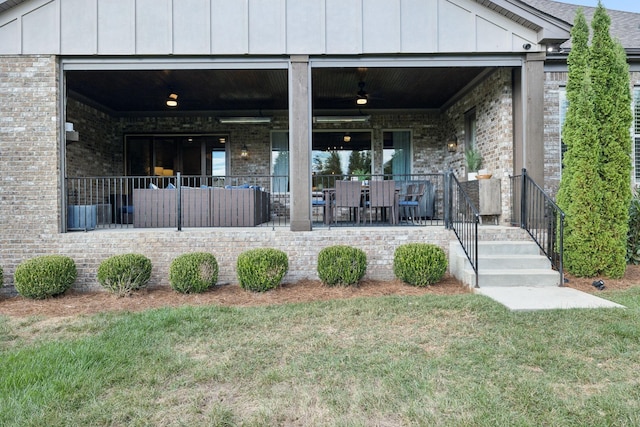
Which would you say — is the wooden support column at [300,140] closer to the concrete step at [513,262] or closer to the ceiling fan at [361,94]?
the ceiling fan at [361,94]

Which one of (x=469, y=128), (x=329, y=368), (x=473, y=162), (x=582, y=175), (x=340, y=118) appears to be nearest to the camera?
(x=329, y=368)

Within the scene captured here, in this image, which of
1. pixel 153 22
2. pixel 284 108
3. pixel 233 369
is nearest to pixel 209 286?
pixel 233 369

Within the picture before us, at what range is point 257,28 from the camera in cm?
586

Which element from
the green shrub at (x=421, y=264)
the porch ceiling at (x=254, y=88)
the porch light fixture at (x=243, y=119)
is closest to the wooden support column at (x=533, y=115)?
the porch ceiling at (x=254, y=88)

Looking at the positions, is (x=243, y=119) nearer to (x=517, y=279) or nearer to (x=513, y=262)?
(x=513, y=262)

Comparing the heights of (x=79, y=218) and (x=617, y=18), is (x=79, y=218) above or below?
below

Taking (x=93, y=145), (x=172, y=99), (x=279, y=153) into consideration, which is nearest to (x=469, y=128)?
(x=279, y=153)

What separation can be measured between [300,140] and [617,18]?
8393 mm

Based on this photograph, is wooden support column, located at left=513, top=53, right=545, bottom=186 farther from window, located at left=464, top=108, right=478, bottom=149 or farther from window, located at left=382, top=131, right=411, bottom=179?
window, located at left=382, top=131, right=411, bottom=179

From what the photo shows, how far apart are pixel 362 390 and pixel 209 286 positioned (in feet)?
11.0

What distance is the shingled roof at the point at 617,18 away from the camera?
25.4 feet

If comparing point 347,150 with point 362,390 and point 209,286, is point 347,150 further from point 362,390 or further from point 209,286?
point 362,390

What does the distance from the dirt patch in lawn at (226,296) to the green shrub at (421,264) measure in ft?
0.41

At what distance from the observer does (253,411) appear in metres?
2.27
